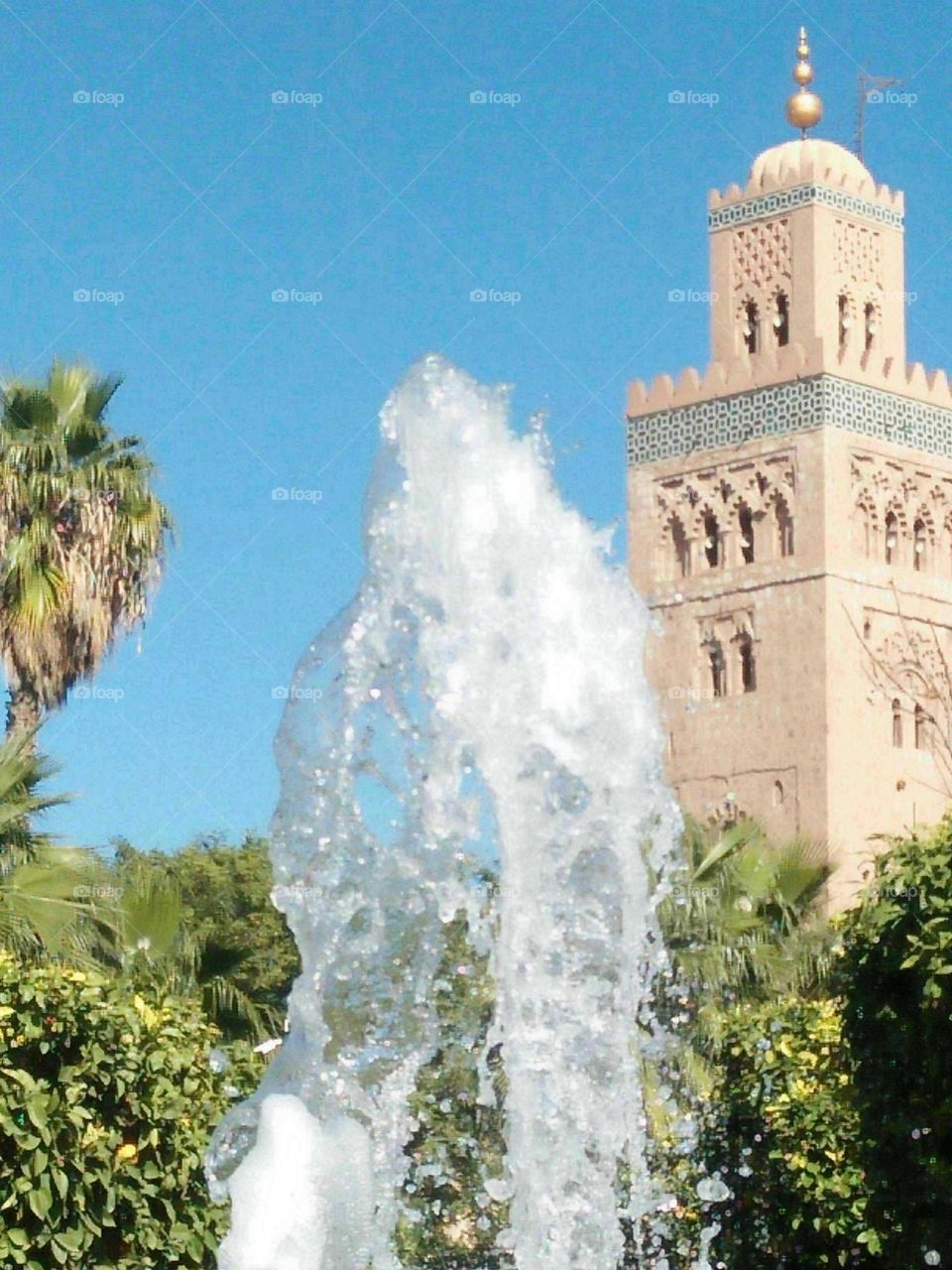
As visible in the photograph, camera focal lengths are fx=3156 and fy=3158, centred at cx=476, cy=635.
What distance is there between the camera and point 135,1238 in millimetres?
13219

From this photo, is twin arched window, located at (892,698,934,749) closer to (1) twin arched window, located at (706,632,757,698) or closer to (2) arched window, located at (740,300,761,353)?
(1) twin arched window, located at (706,632,757,698)

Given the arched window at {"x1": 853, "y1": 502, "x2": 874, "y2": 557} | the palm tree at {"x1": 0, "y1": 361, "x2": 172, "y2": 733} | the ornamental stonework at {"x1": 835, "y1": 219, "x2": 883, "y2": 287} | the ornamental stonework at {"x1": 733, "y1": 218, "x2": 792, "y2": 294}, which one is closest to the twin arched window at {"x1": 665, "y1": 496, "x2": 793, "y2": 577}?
→ the arched window at {"x1": 853, "y1": 502, "x2": 874, "y2": 557}

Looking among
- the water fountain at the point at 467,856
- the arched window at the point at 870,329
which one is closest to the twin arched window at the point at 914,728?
the arched window at the point at 870,329

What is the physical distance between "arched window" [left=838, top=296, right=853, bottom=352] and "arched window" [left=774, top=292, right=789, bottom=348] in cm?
60

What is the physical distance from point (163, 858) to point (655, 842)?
22.6 meters

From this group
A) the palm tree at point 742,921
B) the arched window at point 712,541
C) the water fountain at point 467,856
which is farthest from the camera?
the arched window at point 712,541

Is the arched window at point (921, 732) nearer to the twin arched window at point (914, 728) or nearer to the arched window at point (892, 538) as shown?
the twin arched window at point (914, 728)

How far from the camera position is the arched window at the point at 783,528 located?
35.3m

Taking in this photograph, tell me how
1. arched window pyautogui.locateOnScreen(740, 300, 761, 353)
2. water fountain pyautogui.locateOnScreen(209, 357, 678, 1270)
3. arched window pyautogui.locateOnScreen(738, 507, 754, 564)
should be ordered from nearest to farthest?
water fountain pyautogui.locateOnScreen(209, 357, 678, 1270) → arched window pyautogui.locateOnScreen(738, 507, 754, 564) → arched window pyautogui.locateOnScreen(740, 300, 761, 353)

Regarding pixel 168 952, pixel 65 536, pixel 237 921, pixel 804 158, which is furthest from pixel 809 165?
pixel 168 952

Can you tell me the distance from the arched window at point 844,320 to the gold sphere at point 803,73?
8.36 ft

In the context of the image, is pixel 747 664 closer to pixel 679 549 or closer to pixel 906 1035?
pixel 679 549

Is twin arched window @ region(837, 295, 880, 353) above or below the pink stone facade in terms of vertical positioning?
above

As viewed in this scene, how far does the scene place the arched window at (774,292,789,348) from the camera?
35.8 m
